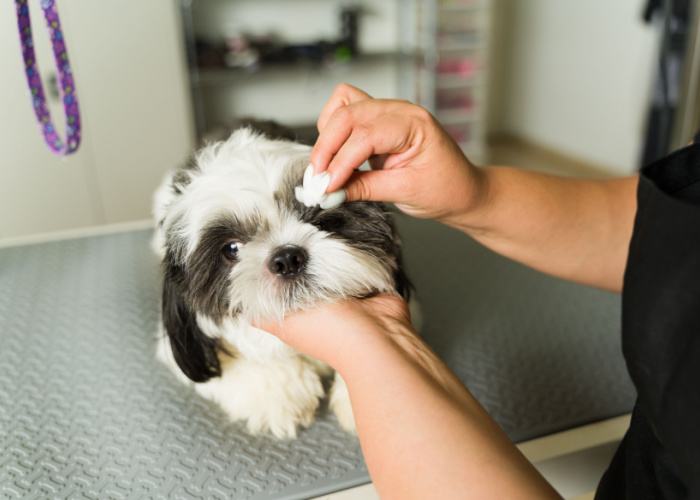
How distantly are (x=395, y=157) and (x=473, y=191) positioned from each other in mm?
152

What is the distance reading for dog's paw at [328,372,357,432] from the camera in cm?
81

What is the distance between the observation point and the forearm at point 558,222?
87 cm

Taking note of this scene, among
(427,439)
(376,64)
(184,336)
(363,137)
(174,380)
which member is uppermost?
(363,137)

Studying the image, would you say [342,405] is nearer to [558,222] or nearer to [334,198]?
[334,198]

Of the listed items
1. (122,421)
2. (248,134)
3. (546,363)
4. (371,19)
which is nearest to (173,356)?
(122,421)

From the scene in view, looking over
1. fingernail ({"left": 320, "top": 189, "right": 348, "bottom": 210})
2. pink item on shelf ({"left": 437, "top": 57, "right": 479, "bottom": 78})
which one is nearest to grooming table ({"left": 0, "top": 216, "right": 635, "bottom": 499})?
fingernail ({"left": 320, "top": 189, "right": 348, "bottom": 210})

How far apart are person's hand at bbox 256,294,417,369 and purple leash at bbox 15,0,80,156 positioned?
0.59 m

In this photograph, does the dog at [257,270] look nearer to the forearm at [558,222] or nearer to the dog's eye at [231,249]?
the dog's eye at [231,249]

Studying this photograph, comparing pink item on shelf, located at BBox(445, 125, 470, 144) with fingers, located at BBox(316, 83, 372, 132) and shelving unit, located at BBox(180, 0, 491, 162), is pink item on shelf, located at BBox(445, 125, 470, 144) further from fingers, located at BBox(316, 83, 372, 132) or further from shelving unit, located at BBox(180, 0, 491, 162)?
fingers, located at BBox(316, 83, 372, 132)

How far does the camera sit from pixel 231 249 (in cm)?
79

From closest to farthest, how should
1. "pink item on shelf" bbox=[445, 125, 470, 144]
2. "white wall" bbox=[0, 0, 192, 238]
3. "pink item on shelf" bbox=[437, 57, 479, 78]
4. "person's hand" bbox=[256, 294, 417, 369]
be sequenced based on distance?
"person's hand" bbox=[256, 294, 417, 369] → "white wall" bbox=[0, 0, 192, 238] → "pink item on shelf" bbox=[437, 57, 479, 78] → "pink item on shelf" bbox=[445, 125, 470, 144]

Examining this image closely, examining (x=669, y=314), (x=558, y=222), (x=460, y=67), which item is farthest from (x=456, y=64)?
(x=669, y=314)

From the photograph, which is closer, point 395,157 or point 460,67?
point 395,157

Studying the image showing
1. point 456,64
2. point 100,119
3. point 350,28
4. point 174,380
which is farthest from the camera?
point 456,64
